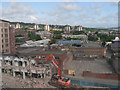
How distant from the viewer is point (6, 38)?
19.1m

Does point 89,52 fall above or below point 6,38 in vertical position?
below

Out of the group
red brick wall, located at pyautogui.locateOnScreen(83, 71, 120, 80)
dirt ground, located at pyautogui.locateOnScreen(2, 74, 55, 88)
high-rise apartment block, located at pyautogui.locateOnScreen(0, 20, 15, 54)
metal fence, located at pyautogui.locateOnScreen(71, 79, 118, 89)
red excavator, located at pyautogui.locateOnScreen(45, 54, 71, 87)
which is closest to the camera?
dirt ground, located at pyautogui.locateOnScreen(2, 74, 55, 88)

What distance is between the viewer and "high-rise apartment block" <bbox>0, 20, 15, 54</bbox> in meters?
18.0

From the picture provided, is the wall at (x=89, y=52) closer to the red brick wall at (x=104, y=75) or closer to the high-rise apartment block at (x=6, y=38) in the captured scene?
the high-rise apartment block at (x=6, y=38)

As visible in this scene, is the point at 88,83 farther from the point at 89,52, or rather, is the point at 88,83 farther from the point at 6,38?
the point at 6,38

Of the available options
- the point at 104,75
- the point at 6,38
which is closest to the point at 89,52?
the point at 104,75

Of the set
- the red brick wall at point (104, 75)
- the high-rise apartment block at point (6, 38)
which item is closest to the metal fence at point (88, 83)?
the red brick wall at point (104, 75)

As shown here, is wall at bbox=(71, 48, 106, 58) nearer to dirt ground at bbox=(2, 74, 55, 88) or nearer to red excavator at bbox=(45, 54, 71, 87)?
red excavator at bbox=(45, 54, 71, 87)

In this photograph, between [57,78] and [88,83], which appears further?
[57,78]

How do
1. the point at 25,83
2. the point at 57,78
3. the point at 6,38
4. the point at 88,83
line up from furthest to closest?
the point at 6,38, the point at 57,78, the point at 88,83, the point at 25,83

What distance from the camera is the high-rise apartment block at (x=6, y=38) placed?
1803cm

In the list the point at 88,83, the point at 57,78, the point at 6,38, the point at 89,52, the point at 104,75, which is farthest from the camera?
the point at 89,52

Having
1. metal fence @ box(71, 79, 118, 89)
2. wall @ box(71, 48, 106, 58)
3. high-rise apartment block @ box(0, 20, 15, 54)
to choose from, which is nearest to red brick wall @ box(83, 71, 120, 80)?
metal fence @ box(71, 79, 118, 89)

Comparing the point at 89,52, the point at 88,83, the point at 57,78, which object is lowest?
the point at 88,83
